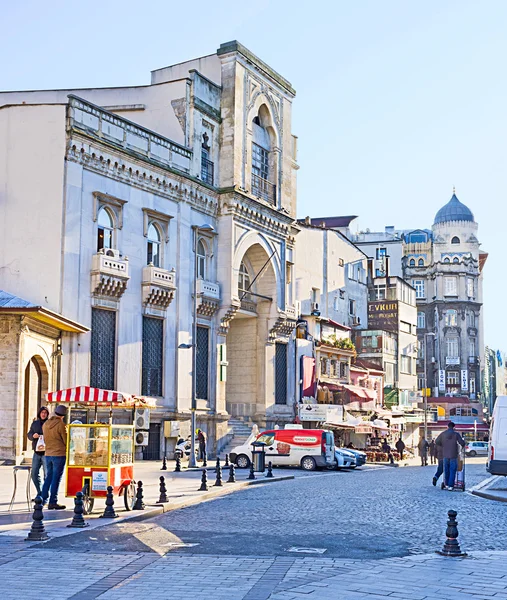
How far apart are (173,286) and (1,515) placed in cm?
2396

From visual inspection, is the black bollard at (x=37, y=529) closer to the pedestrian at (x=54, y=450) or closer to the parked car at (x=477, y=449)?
the pedestrian at (x=54, y=450)

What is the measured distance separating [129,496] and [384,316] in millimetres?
55823

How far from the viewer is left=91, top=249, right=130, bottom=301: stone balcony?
113 feet

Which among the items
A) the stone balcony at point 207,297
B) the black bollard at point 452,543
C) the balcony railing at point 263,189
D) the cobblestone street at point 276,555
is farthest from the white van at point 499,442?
the balcony railing at point 263,189

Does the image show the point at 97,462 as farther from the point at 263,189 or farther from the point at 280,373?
the point at 280,373

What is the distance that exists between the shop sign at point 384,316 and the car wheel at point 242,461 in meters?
38.1

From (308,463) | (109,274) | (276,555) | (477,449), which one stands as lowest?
(477,449)

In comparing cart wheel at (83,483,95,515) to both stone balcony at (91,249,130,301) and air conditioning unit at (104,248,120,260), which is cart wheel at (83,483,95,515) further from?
air conditioning unit at (104,248,120,260)

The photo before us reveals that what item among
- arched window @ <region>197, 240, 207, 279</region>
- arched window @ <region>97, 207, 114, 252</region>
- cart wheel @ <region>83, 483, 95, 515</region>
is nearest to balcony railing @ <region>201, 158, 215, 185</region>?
arched window @ <region>197, 240, 207, 279</region>

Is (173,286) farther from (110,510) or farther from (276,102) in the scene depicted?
(110,510)

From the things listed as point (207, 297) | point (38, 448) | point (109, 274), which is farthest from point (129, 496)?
point (207, 297)

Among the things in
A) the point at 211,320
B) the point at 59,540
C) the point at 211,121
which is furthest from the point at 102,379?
the point at 59,540

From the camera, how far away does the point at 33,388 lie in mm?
31141

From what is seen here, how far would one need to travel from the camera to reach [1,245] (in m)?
33.2
